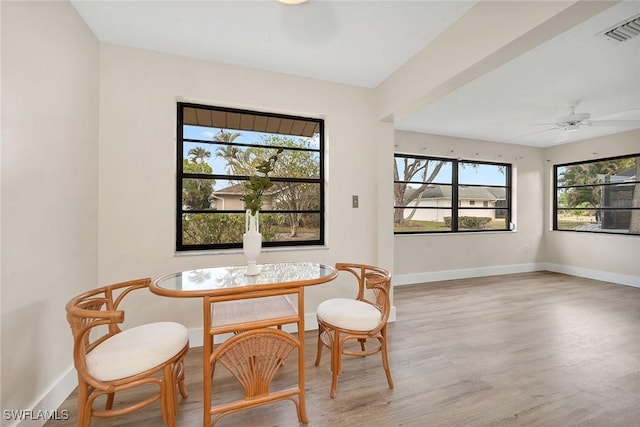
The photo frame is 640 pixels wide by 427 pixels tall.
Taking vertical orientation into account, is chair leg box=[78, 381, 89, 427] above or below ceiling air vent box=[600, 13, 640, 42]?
below

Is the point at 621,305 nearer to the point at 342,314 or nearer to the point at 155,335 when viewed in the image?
the point at 342,314

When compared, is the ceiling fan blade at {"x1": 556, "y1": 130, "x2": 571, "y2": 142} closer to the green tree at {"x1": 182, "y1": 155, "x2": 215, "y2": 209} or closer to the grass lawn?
the grass lawn

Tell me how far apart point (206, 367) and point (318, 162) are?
2.21 metres

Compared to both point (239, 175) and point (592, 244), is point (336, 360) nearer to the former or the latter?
point (239, 175)

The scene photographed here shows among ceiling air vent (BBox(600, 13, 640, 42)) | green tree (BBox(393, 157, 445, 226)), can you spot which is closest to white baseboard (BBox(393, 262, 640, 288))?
green tree (BBox(393, 157, 445, 226))

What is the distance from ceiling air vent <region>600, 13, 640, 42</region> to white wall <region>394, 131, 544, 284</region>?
109 inches

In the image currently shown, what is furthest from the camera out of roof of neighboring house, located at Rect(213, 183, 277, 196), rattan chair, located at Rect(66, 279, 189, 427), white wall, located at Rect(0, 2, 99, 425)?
roof of neighboring house, located at Rect(213, 183, 277, 196)

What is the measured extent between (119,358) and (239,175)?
1.83 meters

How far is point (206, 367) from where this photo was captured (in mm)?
1449

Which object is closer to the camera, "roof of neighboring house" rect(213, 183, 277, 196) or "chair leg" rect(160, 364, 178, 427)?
"chair leg" rect(160, 364, 178, 427)

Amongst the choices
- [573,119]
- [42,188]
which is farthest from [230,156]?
[573,119]

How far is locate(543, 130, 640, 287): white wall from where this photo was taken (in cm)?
467

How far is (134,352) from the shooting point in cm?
137

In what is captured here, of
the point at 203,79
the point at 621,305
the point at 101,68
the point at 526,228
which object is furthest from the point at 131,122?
the point at 526,228
